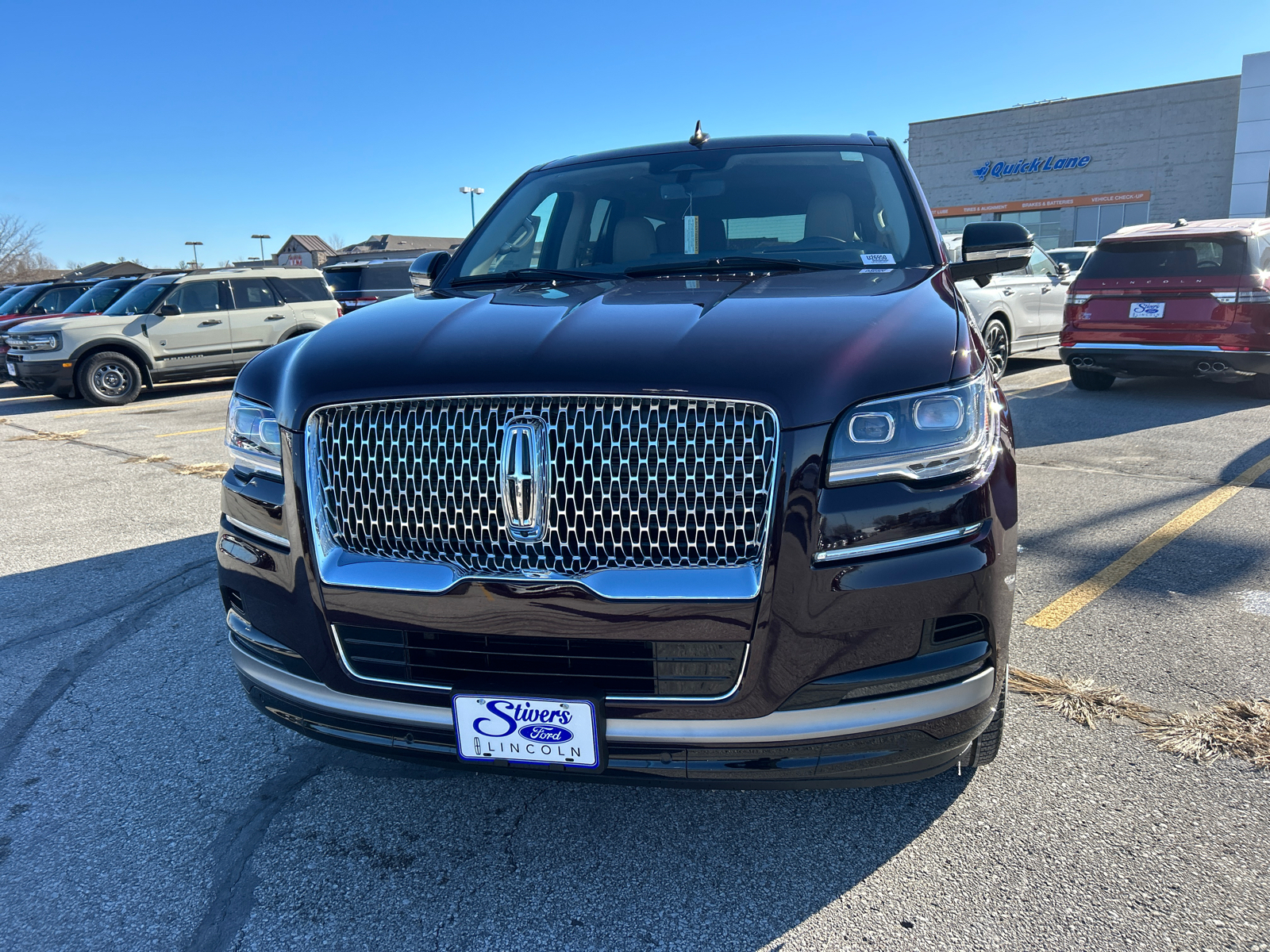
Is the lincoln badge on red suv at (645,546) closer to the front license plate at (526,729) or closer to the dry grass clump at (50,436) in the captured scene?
the front license plate at (526,729)

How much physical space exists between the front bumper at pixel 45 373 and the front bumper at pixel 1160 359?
42.5 feet

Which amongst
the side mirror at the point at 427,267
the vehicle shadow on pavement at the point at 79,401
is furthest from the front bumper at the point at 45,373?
the side mirror at the point at 427,267

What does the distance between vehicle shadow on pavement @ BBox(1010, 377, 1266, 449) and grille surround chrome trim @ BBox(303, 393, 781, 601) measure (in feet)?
19.0

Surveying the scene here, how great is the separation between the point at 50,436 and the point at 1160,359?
462 inches

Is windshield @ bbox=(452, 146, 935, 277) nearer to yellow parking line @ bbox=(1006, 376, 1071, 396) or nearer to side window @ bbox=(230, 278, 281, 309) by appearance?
yellow parking line @ bbox=(1006, 376, 1071, 396)

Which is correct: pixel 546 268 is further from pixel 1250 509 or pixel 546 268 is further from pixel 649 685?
pixel 1250 509

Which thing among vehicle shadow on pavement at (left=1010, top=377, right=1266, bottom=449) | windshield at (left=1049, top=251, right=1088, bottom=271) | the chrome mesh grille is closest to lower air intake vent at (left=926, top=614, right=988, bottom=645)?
the chrome mesh grille

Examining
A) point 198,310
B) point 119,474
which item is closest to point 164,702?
point 119,474

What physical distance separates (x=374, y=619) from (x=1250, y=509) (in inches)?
200

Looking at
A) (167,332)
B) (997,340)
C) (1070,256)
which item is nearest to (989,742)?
(997,340)

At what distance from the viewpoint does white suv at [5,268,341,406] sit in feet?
41.2

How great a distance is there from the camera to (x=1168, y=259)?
27.7ft

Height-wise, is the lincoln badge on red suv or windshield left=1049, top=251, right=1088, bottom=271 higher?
windshield left=1049, top=251, right=1088, bottom=271

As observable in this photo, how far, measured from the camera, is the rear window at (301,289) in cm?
1414
